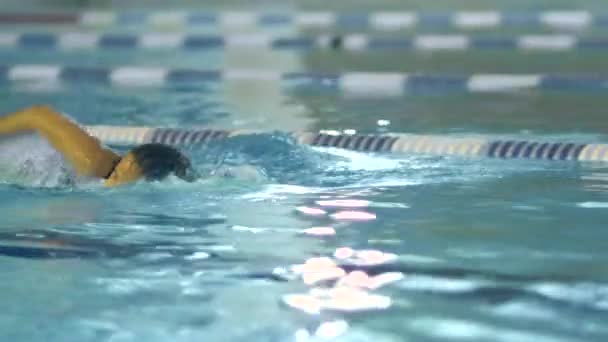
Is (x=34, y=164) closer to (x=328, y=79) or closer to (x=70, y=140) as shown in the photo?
(x=70, y=140)

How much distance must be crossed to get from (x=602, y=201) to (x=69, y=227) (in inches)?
55.9

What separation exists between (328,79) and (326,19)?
4.09 meters

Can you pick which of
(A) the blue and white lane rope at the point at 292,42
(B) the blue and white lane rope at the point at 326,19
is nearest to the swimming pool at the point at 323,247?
(A) the blue and white lane rope at the point at 292,42

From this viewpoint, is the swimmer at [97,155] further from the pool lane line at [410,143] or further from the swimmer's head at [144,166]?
the pool lane line at [410,143]

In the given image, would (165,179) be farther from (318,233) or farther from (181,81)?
(181,81)

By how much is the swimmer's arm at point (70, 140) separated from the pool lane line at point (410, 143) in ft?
3.01

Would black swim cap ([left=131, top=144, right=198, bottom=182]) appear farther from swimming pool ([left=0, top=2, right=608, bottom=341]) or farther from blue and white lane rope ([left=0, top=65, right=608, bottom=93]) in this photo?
blue and white lane rope ([left=0, top=65, right=608, bottom=93])

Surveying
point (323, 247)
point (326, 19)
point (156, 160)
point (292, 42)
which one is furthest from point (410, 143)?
point (326, 19)

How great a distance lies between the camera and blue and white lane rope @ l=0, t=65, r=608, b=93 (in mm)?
6672

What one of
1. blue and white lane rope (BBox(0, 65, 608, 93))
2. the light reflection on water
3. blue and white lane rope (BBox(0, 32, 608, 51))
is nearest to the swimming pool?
the light reflection on water

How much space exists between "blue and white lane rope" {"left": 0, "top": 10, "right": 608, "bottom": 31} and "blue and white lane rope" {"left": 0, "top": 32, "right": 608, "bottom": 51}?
1.19 meters

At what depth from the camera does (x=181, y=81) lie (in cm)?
737

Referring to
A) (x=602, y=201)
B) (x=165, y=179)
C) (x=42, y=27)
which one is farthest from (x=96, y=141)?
(x=42, y=27)

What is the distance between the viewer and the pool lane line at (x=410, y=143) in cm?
444
